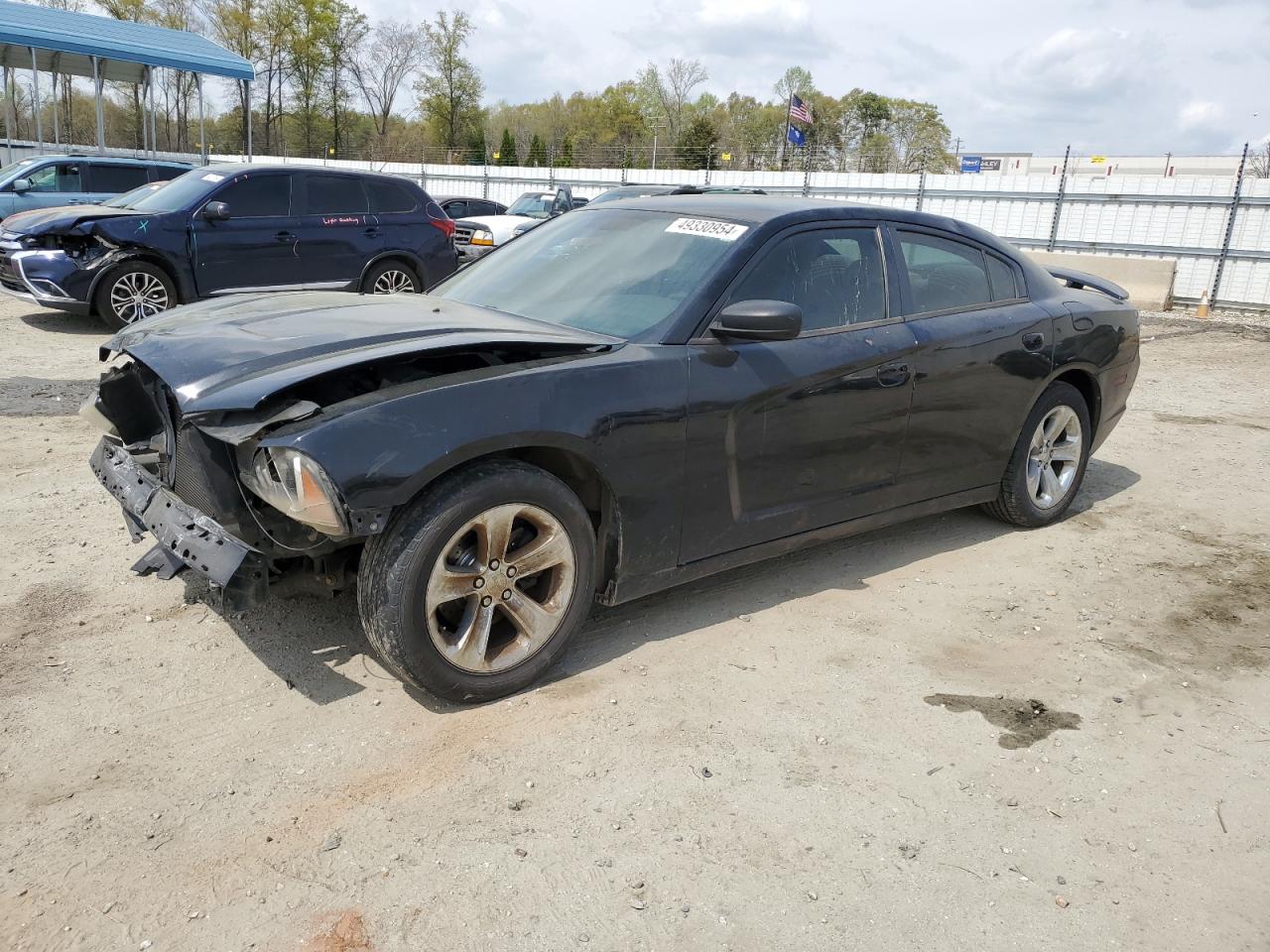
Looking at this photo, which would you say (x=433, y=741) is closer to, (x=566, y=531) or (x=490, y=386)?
(x=566, y=531)

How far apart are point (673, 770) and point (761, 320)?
1588 millimetres

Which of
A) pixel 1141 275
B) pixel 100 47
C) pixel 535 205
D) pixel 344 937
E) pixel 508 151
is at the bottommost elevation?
pixel 344 937

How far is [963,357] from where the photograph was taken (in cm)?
448

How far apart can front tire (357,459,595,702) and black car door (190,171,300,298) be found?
7891 millimetres

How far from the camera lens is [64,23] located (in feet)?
82.8

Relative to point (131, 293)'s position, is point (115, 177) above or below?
above

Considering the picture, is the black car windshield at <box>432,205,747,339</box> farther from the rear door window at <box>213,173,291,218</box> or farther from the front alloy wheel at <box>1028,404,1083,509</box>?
the rear door window at <box>213,173,291,218</box>

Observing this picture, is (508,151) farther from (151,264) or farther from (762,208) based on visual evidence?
(762,208)

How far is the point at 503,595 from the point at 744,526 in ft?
3.47

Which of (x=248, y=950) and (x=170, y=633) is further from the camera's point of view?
(x=170, y=633)

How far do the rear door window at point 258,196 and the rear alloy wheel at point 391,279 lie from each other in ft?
3.65

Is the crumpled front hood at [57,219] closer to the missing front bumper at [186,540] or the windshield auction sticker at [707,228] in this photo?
the missing front bumper at [186,540]

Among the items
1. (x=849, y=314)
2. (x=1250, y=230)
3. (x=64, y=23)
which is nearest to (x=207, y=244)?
(x=849, y=314)

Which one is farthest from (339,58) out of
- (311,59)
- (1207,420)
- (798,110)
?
(1207,420)
